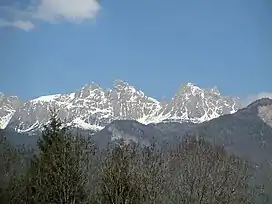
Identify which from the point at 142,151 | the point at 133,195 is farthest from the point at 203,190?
the point at 133,195

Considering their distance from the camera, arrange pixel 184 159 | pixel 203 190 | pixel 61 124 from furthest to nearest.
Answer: pixel 184 159 < pixel 203 190 < pixel 61 124

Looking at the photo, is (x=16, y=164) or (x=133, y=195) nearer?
(x=133, y=195)

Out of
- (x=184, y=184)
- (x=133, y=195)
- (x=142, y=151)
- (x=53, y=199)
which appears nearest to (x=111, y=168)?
(x=133, y=195)

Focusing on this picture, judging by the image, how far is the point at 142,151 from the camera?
123 ft

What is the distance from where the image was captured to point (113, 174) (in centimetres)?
2802

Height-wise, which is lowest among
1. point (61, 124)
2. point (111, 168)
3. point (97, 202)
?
point (97, 202)

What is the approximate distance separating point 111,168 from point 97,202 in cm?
232

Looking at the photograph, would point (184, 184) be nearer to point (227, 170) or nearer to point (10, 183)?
point (227, 170)

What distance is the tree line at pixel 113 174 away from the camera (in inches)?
1134

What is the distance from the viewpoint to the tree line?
2880 cm

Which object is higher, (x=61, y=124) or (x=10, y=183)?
(x=61, y=124)

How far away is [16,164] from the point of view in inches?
1540

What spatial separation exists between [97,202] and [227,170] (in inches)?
545

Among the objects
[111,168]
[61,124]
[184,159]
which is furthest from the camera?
[184,159]
